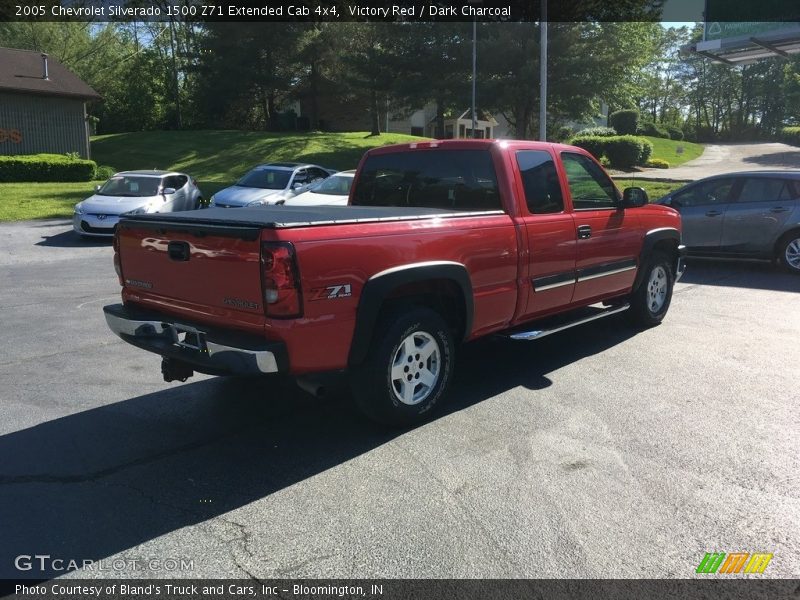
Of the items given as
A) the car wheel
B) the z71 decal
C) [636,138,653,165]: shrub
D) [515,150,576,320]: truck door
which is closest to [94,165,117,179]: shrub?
[636,138,653,165]: shrub

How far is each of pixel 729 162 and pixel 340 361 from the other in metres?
40.6


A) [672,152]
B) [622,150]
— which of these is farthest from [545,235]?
[672,152]

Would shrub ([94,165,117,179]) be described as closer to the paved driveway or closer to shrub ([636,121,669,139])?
the paved driveway

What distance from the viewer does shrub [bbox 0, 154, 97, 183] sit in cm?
2614

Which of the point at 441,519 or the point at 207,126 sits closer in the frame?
the point at 441,519

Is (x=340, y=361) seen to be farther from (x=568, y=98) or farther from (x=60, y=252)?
(x=568, y=98)

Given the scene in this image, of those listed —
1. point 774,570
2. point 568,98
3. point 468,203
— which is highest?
point 568,98

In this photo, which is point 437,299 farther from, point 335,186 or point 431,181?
point 335,186

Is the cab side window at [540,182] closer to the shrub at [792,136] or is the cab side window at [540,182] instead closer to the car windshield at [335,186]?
the car windshield at [335,186]

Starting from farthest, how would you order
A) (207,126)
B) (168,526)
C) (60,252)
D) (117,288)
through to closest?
1. (207,126)
2. (60,252)
3. (117,288)
4. (168,526)

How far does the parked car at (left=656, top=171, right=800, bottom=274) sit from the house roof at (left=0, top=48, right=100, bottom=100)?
2859 centimetres

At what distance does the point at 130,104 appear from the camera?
48.4 m

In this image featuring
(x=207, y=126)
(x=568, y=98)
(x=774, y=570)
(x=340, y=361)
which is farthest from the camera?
(x=207, y=126)

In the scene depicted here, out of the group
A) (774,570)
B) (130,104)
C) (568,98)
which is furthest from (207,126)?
(774,570)
